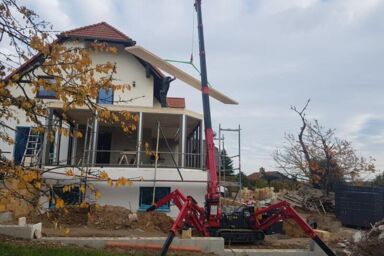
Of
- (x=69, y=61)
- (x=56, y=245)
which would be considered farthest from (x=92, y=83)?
(x=56, y=245)

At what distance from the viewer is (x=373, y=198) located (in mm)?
17125

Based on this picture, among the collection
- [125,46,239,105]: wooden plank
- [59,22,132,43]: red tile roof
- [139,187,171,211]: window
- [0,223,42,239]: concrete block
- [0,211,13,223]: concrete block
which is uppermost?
[59,22,132,43]: red tile roof

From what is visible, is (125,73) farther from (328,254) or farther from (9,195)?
(9,195)

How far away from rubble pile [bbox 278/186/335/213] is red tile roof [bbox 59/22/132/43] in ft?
37.3

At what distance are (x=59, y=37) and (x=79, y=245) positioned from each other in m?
6.29

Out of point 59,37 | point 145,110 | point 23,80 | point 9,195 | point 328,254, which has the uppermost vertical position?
point 145,110

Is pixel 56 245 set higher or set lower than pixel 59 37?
lower

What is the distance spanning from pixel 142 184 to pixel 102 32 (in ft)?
29.1

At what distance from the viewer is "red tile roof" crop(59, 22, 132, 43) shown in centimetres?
2232

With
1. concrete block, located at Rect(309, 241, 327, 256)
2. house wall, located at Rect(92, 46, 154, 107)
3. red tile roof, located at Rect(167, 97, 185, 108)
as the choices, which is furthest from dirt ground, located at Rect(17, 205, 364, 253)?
red tile roof, located at Rect(167, 97, 185, 108)

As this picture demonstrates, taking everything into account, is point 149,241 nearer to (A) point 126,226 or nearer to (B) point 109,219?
(A) point 126,226

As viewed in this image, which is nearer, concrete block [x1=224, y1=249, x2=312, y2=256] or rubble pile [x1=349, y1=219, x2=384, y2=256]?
rubble pile [x1=349, y1=219, x2=384, y2=256]

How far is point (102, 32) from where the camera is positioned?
22891 millimetres

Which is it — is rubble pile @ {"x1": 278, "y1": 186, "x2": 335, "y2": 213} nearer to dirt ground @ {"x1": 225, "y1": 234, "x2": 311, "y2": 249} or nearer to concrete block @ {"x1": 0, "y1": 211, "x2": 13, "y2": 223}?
dirt ground @ {"x1": 225, "y1": 234, "x2": 311, "y2": 249}
